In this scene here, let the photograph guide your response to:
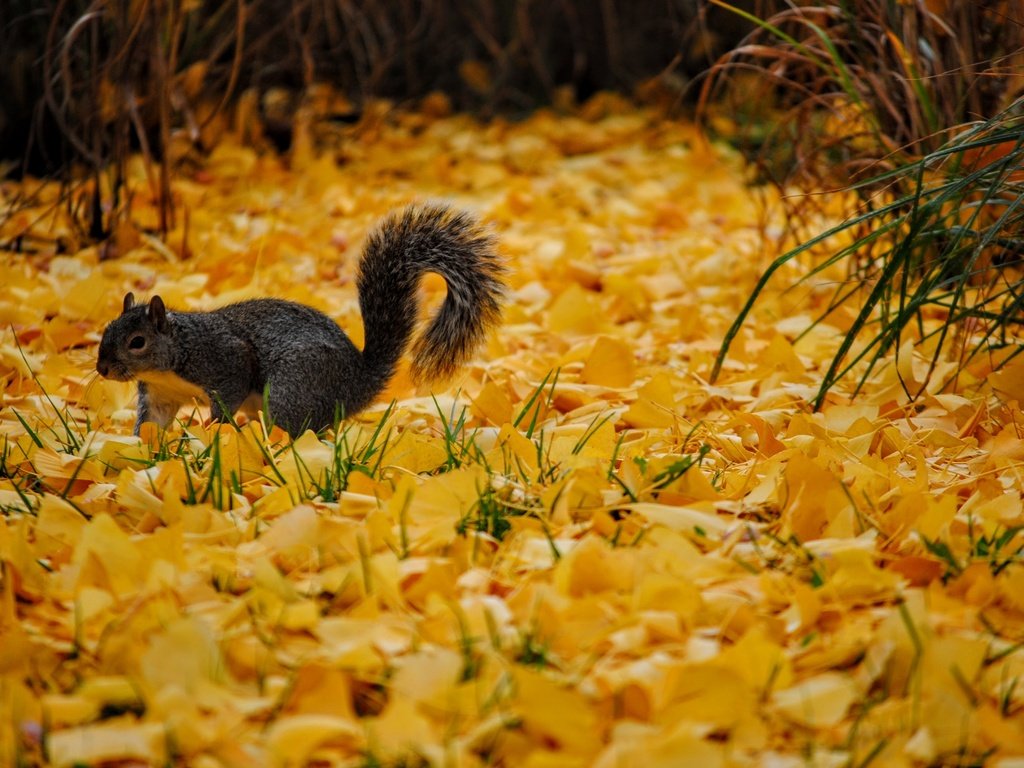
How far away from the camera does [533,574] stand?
1746mm

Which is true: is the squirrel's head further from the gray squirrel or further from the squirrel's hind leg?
the squirrel's hind leg

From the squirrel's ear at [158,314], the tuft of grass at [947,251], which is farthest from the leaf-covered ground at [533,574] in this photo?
the squirrel's ear at [158,314]

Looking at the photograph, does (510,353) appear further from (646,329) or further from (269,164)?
(269,164)

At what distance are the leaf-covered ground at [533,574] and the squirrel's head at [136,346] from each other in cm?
18

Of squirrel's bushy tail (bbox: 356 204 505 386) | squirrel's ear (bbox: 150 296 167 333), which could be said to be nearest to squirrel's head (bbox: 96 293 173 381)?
squirrel's ear (bbox: 150 296 167 333)

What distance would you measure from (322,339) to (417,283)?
0.28 meters

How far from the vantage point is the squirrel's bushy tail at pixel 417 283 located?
9.34 feet

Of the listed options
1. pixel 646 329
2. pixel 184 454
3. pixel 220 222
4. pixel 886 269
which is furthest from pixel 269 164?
pixel 886 269

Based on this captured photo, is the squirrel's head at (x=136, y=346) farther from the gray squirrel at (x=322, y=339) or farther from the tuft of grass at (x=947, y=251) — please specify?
the tuft of grass at (x=947, y=251)

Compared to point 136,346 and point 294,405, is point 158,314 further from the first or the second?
point 294,405

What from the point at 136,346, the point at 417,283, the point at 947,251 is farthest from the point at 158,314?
the point at 947,251

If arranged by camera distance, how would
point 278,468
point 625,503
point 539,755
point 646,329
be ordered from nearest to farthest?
point 539,755, point 625,503, point 278,468, point 646,329

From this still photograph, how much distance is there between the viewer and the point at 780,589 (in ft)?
5.64

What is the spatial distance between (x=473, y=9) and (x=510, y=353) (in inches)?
165
